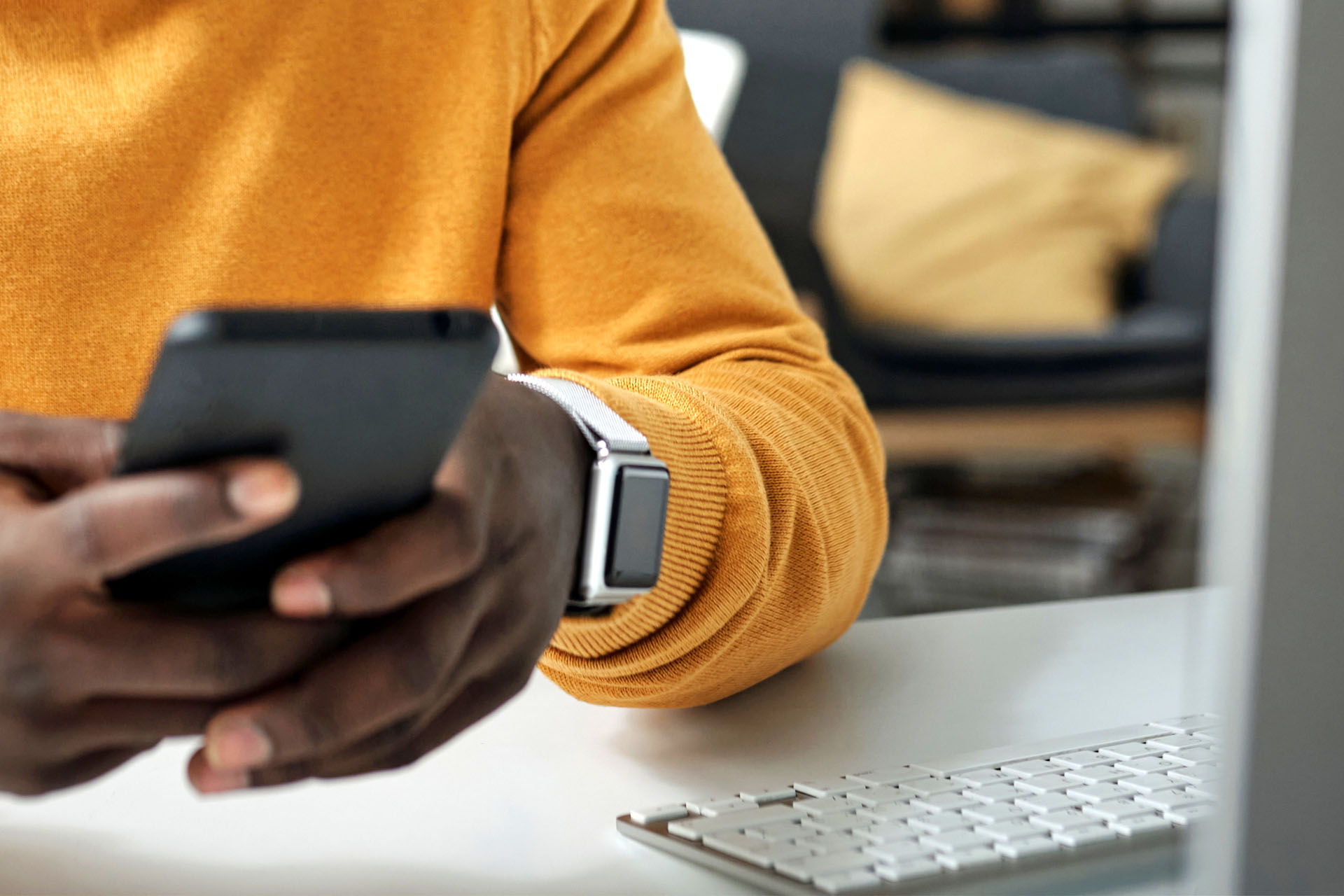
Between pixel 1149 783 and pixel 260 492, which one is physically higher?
pixel 260 492

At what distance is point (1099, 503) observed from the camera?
2.88 m

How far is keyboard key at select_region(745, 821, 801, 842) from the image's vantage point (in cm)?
35

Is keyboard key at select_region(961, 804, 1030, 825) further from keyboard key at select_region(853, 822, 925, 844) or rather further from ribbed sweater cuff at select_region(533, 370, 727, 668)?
ribbed sweater cuff at select_region(533, 370, 727, 668)

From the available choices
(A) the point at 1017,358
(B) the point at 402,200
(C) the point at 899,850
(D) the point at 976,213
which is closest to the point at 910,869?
(C) the point at 899,850

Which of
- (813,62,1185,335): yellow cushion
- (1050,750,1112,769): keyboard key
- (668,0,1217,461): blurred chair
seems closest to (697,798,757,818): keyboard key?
(1050,750,1112,769): keyboard key

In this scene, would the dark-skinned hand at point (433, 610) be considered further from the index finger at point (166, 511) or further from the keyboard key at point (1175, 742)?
the keyboard key at point (1175, 742)

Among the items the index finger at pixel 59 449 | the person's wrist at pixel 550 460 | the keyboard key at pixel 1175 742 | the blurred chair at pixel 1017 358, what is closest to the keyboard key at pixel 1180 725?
the keyboard key at pixel 1175 742

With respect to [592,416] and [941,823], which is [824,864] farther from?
[592,416]

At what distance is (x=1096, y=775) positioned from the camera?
15.4 inches

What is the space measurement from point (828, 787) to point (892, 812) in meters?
0.03

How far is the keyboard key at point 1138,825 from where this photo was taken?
345mm

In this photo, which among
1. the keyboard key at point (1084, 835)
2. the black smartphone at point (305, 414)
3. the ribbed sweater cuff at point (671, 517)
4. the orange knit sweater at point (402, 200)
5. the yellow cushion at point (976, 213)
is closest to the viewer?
the black smartphone at point (305, 414)

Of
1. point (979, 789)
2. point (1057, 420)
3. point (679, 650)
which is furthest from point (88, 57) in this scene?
point (1057, 420)

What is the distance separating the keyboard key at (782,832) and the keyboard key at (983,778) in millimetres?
60
